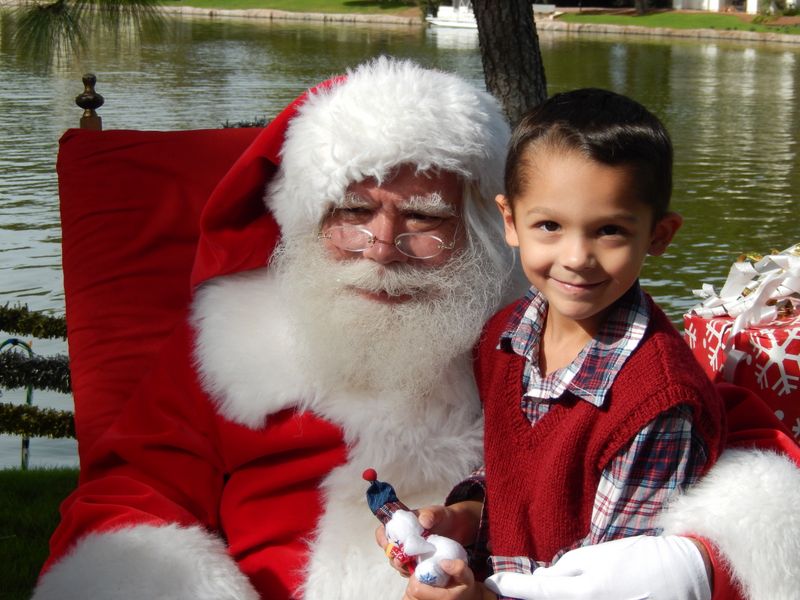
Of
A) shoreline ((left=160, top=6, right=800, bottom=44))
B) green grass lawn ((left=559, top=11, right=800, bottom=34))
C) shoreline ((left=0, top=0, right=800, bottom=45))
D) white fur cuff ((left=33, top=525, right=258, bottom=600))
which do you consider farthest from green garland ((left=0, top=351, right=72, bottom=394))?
green grass lawn ((left=559, top=11, right=800, bottom=34))

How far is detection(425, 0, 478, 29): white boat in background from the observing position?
37.1 meters

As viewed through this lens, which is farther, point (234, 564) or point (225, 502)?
point (225, 502)

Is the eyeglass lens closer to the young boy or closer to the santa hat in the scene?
the santa hat

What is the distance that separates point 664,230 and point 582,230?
0.54ft

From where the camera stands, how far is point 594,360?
1734 mm

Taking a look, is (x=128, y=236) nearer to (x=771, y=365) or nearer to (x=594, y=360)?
(x=594, y=360)

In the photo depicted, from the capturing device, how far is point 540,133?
171 centimetres

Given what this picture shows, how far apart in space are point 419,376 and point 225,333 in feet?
1.46

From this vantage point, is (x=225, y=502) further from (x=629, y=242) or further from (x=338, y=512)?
(x=629, y=242)

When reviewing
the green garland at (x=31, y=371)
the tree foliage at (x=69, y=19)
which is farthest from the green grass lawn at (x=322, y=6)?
the green garland at (x=31, y=371)

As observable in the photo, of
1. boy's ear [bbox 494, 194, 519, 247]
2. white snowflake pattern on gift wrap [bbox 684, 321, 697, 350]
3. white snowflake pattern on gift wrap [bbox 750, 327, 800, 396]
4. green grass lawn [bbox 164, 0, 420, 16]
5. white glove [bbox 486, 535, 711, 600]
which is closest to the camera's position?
white glove [bbox 486, 535, 711, 600]

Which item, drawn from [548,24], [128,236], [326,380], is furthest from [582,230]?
[548,24]

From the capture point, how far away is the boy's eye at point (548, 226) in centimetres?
170

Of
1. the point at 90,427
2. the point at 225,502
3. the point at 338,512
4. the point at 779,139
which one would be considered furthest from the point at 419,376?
the point at 779,139
